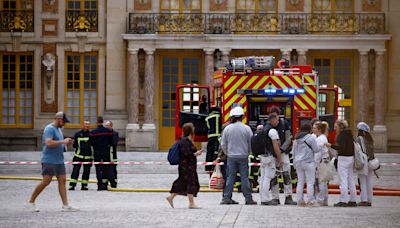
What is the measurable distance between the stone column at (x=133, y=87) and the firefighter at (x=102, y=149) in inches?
688

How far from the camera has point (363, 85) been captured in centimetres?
4525

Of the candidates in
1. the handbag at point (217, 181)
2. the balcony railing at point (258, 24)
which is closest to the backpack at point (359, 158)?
the handbag at point (217, 181)

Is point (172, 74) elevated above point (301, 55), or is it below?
below

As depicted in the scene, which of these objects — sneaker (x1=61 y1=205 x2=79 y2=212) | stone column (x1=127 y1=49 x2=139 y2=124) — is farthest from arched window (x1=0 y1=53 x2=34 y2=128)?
sneaker (x1=61 y1=205 x2=79 y2=212)

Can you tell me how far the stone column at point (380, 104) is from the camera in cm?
4500

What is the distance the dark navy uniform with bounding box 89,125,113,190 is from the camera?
27672 millimetres

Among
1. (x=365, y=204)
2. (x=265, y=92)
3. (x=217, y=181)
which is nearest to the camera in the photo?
(x=365, y=204)

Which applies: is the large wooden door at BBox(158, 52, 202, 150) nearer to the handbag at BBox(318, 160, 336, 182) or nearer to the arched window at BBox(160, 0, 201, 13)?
the arched window at BBox(160, 0, 201, 13)

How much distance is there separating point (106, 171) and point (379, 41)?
19.3 m

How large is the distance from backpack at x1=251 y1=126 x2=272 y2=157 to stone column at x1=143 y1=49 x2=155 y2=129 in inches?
909

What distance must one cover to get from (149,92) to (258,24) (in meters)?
4.51

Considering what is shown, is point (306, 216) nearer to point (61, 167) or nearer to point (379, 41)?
point (61, 167)

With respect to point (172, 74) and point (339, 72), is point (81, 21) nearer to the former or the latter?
point (172, 74)

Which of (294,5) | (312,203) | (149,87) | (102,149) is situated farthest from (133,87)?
(312,203)
